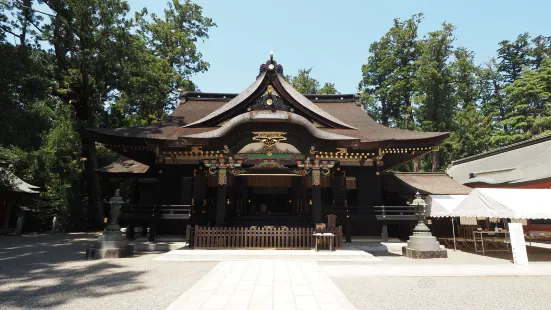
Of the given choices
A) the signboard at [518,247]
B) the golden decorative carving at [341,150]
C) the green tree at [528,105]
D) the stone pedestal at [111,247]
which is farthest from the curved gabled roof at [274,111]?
the green tree at [528,105]

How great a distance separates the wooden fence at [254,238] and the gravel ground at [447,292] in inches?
142

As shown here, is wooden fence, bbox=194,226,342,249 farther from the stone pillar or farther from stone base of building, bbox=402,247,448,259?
the stone pillar

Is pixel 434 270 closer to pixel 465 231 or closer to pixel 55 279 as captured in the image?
pixel 465 231

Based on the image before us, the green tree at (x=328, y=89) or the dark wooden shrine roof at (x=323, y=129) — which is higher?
the green tree at (x=328, y=89)

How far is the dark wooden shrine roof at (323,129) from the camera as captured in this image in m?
13.0

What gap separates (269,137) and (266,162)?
3.62 feet

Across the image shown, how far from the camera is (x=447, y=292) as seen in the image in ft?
20.1

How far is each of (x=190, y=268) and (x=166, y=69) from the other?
23.3 meters

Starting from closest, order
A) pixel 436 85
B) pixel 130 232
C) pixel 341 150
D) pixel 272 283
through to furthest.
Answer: pixel 272 283
pixel 341 150
pixel 130 232
pixel 436 85

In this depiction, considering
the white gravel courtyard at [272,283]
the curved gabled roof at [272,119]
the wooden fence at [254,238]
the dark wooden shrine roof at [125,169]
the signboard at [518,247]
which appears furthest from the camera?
the dark wooden shrine roof at [125,169]

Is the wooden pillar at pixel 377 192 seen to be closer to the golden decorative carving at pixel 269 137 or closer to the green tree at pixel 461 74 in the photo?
the golden decorative carving at pixel 269 137

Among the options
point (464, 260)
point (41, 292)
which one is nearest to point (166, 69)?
point (41, 292)

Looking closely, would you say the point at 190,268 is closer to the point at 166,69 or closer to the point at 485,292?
the point at 485,292

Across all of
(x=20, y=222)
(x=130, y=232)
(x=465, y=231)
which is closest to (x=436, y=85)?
(x=465, y=231)
